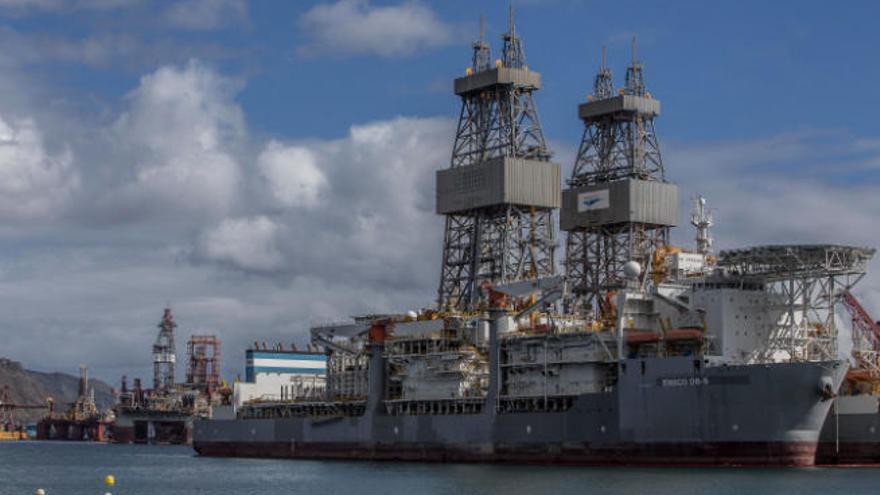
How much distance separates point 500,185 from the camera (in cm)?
9119

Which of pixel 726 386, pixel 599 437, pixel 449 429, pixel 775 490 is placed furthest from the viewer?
pixel 449 429

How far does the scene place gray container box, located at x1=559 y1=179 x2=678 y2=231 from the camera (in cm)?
9706

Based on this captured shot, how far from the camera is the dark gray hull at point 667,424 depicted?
62781 mm

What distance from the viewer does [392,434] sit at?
80.1 meters

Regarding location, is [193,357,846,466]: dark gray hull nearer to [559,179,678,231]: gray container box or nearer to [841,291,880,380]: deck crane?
[841,291,880,380]: deck crane

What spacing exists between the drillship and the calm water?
1.97 m

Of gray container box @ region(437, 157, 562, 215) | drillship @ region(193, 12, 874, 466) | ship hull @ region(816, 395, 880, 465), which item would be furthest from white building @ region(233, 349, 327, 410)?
ship hull @ region(816, 395, 880, 465)

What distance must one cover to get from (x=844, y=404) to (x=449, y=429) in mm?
21498

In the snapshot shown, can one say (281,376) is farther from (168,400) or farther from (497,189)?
(168,400)

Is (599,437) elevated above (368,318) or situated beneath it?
situated beneath

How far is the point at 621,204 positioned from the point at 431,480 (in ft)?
125

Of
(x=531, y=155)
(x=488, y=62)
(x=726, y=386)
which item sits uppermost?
(x=488, y=62)

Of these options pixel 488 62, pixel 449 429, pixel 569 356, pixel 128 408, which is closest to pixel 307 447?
pixel 449 429

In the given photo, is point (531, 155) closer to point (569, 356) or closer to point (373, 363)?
point (373, 363)
